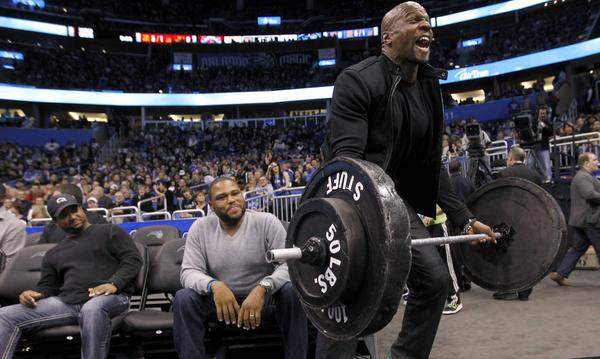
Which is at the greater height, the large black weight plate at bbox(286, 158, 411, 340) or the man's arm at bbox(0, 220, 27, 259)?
the large black weight plate at bbox(286, 158, 411, 340)

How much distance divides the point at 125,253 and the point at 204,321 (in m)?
0.99

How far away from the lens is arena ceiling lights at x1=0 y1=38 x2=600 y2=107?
2638 cm

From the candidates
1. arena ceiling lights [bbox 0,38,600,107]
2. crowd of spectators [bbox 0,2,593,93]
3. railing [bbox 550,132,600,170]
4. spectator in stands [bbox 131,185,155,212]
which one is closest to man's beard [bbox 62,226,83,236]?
spectator in stands [bbox 131,185,155,212]

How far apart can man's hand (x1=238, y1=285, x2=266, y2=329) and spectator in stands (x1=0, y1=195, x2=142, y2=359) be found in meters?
→ 0.99

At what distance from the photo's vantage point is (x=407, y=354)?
2350mm

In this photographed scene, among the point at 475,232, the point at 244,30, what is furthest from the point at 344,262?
the point at 244,30

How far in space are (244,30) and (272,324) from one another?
34.0 meters

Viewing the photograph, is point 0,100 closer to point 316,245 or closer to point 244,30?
point 244,30

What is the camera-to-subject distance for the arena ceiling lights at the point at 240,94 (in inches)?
1038

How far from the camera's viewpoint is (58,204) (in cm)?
414

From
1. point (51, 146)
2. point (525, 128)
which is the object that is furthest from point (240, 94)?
point (525, 128)

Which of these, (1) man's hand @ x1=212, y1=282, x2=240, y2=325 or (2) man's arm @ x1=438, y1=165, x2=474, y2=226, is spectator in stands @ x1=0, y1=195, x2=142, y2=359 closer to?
(1) man's hand @ x1=212, y1=282, x2=240, y2=325

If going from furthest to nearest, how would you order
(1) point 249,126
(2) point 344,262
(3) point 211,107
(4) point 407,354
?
1. (3) point 211,107
2. (1) point 249,126
3. (4) point 407,354
4. (2) point 344,262

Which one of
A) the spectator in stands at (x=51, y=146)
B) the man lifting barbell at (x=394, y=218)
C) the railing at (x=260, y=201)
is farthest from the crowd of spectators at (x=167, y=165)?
the man lifting barbell at (x=394, y=218)
